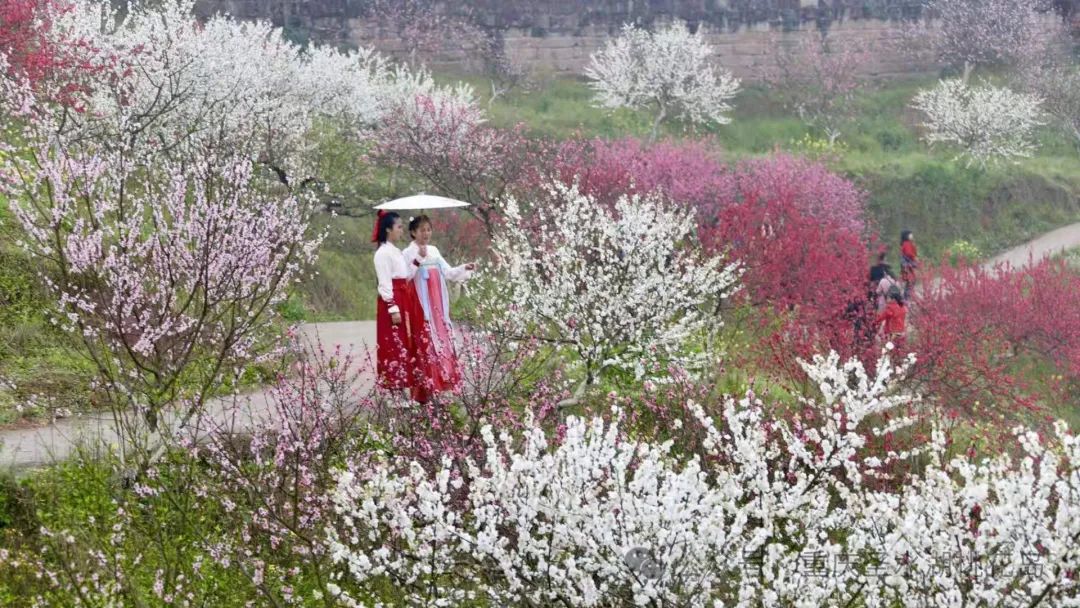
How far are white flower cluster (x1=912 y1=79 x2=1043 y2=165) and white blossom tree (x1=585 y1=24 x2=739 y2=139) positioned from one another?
5.66 m

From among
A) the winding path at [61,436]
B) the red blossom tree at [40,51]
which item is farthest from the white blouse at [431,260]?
the red blossom tree at [40,51]

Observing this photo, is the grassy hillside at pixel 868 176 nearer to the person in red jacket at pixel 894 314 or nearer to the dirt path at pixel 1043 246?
the dirt path at pixel 1043 246

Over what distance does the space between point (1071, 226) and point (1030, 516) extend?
26.2m

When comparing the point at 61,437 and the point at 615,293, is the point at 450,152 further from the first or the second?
the point at 61,437

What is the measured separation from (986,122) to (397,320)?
25242 millimetres

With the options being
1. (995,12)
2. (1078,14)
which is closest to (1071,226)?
(995,12)

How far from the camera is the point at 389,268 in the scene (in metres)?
9.05

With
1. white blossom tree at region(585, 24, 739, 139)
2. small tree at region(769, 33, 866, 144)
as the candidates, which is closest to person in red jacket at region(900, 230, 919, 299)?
white blossom tree at region(585, 24, 739, 139)

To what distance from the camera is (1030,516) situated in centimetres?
468

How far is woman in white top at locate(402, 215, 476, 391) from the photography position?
9117mm

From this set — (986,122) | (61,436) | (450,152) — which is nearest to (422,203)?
(61,436)

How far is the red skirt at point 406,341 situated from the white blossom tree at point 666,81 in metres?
22.2

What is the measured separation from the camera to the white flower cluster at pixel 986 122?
30312 millimetres

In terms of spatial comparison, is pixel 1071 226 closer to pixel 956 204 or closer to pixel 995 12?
pixel 956 204
